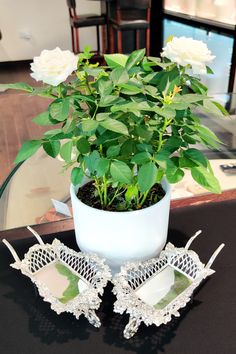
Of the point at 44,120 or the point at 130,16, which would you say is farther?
the point at 130,16

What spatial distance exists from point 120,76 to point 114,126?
0.09 m

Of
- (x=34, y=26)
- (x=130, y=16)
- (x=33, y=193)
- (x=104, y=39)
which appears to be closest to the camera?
(x=33, y=193)

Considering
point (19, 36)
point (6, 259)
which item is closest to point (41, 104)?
point (19, 36)

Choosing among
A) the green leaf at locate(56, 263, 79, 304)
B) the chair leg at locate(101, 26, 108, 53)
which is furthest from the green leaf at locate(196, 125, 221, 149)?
the chair leg at locate(101, 26, 108, 53)

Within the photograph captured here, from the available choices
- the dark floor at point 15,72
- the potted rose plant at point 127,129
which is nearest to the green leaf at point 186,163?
the potted rose plant at point 127,129

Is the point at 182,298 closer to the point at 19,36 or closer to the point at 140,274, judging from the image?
the point at 140,274

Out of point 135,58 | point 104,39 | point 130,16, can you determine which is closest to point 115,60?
point 135,58

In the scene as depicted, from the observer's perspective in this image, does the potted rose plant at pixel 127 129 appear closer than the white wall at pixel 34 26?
Yes

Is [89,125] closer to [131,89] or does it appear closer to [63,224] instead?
[131,89]

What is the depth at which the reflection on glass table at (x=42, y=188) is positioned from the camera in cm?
133

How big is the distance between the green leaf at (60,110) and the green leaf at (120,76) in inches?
3.1

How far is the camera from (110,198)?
677 mm

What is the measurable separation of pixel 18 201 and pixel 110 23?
3873 millimetres

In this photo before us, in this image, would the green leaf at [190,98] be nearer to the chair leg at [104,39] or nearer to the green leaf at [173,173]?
the green leaf at [173,173]
